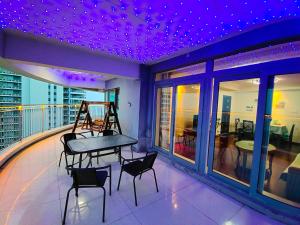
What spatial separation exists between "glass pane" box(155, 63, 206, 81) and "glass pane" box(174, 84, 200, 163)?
298 mm

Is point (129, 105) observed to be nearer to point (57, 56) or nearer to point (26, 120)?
point (57, 56)

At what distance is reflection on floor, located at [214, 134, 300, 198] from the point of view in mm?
2301

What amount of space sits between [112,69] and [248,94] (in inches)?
118

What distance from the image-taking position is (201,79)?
2994 mm

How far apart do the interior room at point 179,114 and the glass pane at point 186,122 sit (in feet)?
0.10

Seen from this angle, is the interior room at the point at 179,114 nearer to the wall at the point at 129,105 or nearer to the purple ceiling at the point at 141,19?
the purple ceiling at the point at 141,19

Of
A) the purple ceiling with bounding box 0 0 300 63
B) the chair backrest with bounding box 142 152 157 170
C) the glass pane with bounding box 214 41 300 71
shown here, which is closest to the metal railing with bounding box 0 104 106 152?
the purple ceiling with bounding box 0 0 300 63

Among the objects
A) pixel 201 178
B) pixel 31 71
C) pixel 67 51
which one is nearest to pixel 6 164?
pixel 31 71

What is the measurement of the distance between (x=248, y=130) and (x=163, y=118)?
2135 mm

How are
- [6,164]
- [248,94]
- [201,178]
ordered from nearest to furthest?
[248,94]
[201,178]
[6,164]

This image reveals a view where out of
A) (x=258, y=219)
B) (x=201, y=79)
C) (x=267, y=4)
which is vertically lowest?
(x=258, y=219)

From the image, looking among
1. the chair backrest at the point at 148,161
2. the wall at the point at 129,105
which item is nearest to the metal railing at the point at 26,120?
the wall at the point at 129,105

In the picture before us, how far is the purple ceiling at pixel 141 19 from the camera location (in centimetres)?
158

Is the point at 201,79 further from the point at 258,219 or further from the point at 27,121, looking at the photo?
the point at 27,121
